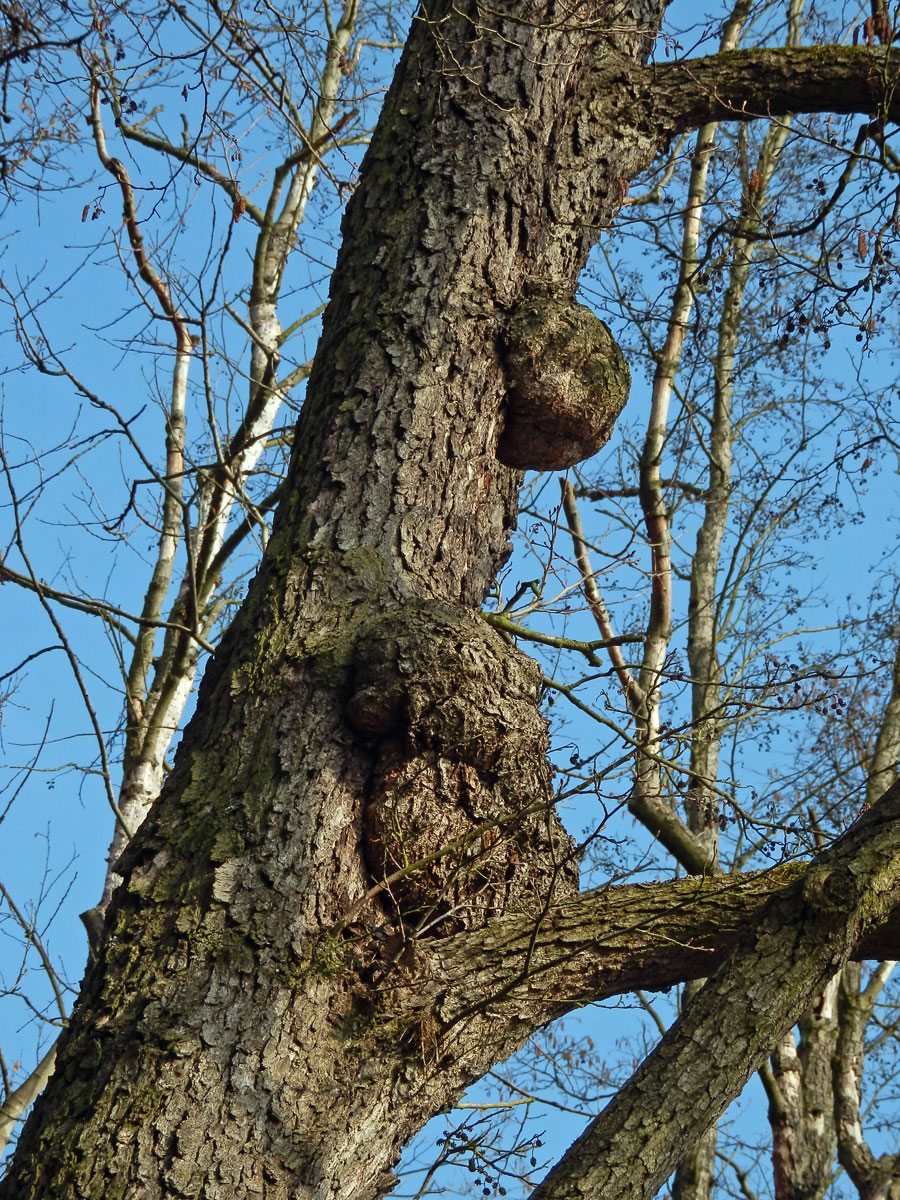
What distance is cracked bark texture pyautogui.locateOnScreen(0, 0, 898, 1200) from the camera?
2170mm

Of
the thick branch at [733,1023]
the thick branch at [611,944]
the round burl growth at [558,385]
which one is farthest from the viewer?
the round burl growth at [558,385]

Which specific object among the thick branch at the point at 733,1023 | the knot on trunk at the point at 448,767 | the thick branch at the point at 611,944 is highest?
the knot on trunk at the point at 448,767

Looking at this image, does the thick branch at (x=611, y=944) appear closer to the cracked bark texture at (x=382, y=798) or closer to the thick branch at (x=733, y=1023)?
the cracked bark texture at (x=382, y=798)

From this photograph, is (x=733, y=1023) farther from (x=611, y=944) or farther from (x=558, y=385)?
(x=558, y=385)

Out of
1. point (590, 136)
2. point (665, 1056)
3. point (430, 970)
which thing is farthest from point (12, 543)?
point (665, 1056)

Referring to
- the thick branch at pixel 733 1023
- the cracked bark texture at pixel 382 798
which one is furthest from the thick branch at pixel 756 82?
the thick branch at pixel 733 1023

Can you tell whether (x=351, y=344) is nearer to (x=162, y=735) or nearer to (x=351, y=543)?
(x=351, y=543)

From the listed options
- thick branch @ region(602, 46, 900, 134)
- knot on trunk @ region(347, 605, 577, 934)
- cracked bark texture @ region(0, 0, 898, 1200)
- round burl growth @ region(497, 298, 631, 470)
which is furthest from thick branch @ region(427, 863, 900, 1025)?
thick branch @ region(602, 46, 900, 134)

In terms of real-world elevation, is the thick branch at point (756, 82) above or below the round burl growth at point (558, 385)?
above

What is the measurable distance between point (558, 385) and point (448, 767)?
1.19 m

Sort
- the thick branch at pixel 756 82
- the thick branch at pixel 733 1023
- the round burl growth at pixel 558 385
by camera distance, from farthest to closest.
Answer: the thick branch at pixel 756 82
the round burl growth at pixel 558 385
the thick branch at pixel 733 1023

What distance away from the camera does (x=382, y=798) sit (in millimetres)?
2631

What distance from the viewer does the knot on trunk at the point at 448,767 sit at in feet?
8.55

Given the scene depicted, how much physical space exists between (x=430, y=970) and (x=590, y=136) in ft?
8.77
